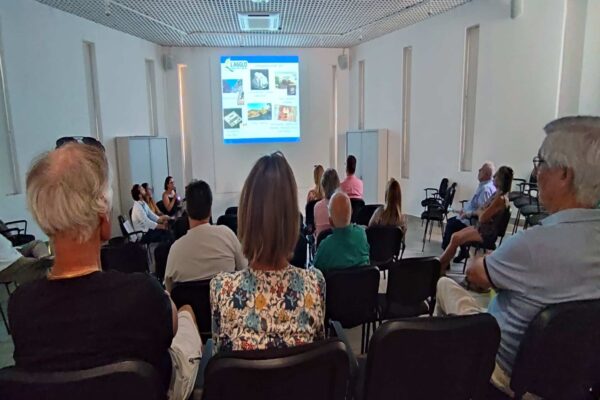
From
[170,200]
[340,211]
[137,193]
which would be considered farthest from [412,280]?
[170,200]

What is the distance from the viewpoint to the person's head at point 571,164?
4.84ft

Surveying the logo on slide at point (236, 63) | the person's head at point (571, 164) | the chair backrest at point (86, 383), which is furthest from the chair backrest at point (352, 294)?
the logo on slide at point (236, 63)

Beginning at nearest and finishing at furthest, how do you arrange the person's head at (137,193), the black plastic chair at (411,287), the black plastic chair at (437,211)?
the black plastic chair at (411,287) → the person's head at (137,193) → the black plastic chair at (437,211)

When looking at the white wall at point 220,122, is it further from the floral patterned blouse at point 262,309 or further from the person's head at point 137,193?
the floral patterned blouse at point 262,309

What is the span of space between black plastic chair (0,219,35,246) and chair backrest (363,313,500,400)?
439 cm

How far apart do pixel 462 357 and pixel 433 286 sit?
1.44 m

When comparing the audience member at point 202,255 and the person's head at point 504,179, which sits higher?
the person's head at point 504,179

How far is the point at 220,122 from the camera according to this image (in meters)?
9.91

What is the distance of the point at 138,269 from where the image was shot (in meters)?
3.22

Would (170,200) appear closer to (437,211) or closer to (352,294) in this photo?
(437,211)

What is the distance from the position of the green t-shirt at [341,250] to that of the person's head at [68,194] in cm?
175

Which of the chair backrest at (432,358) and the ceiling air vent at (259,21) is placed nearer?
the chair backrest at (432,358)

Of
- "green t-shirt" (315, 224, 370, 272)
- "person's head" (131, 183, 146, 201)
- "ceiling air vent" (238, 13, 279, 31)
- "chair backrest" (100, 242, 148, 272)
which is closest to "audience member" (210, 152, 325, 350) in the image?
"green t-shirt" (315, 224, 370, 272)

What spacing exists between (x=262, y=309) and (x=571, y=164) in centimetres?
124
